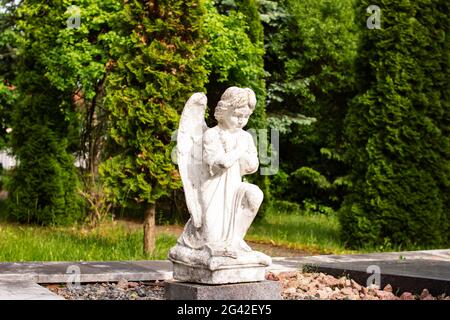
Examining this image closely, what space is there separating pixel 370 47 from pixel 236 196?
6825 mm

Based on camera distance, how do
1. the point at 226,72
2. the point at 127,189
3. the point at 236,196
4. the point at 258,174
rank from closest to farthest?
the point at 236,196
the point at 127,189
the point at 226,72
the point at 258,174

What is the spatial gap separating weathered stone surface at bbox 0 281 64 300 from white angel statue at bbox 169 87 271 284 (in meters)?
1.13

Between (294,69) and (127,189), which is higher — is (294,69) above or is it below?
above

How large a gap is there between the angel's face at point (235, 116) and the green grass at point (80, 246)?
3424mm

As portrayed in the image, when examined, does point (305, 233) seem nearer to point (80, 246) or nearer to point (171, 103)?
point (171, 103)

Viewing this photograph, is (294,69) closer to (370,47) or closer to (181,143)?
(370,47)

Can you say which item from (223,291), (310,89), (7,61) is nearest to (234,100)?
(223,291)

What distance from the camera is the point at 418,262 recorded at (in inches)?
325

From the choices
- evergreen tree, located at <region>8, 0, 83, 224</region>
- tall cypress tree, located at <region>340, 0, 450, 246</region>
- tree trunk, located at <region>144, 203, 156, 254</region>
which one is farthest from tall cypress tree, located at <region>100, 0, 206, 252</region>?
evergreen tree, located at <region>8, 0, 83, 224</region>

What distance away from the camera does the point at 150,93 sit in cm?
909

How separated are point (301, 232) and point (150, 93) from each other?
5.61 meters

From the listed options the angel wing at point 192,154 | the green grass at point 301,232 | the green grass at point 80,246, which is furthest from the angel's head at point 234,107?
the green grass at point 301,232
